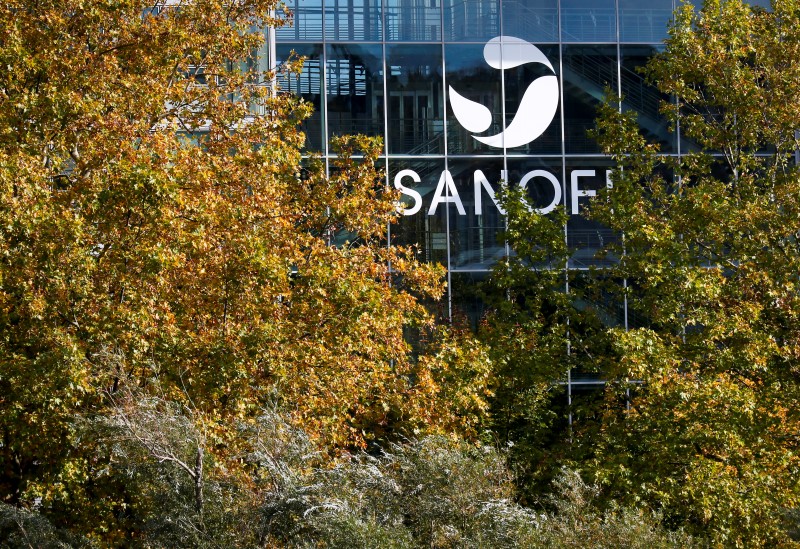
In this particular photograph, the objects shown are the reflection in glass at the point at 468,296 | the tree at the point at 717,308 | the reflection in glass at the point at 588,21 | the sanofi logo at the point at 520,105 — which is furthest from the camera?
the reflection in glass at the point at 588,21

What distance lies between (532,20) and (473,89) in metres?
1.95

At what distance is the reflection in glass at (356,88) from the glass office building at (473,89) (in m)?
0.02

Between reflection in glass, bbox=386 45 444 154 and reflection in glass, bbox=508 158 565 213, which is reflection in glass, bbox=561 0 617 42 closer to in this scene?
reflection in glass, bbox=508 158 565 213

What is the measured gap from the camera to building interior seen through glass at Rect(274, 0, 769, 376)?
973 inches

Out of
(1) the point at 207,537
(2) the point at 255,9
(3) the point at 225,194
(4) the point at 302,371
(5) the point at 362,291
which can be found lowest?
(1) the point at 207,537

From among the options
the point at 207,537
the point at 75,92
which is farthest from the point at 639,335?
the point at 75,92

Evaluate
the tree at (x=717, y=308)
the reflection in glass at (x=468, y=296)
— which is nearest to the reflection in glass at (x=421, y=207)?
the reflection in glass at (x=468, y=296)

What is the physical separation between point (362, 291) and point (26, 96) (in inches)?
164

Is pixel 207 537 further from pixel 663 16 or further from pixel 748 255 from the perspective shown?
pixel 663 16

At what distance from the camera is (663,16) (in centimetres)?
2525

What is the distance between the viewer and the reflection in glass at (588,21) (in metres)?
25.1

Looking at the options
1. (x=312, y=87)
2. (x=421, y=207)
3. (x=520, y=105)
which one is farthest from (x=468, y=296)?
(x=312, y=87)

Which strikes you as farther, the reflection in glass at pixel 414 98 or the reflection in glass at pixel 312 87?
the reflection in glass at pixel 414 98

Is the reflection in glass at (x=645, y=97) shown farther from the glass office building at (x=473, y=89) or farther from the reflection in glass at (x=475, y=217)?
the reflection in glass at (x=475, y=217)
